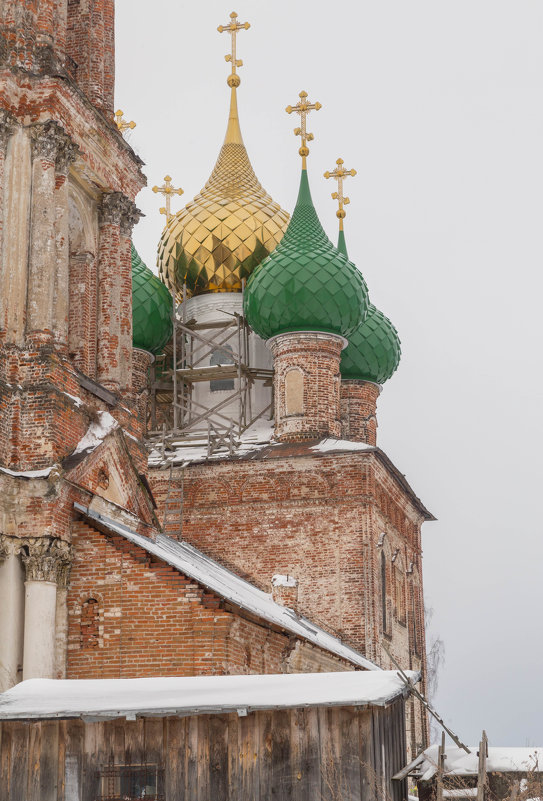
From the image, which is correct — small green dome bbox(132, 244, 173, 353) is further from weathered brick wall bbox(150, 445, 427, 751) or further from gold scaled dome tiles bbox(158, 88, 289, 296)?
weathered brick wall bbox(150, 445, 427, 751)

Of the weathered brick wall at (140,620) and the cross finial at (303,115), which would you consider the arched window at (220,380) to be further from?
the weathered brick wall at (140,620)

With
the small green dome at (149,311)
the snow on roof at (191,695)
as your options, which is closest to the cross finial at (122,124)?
the small green dome at (149,311)

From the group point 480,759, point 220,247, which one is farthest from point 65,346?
point 220,247

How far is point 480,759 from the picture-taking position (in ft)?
38.4

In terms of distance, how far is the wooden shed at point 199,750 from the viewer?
37.1 ft

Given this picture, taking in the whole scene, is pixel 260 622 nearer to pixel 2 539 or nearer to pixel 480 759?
pixel 2 539

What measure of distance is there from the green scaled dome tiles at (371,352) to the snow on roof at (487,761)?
50.2 feet

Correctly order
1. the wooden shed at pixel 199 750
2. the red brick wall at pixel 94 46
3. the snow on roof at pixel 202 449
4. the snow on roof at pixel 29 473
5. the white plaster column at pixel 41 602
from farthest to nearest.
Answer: the snow on roof at pixel 202 449 → the red brick wall at pixel 94 46 → the snow on roof at pixel 29 473 → the white plaster column at pixel 41 602 → the wooden shed at pixel 199 750

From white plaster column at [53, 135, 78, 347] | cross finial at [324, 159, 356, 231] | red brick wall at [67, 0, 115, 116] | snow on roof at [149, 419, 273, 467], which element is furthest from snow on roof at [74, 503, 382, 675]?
cross finial at [324, 159, 356, 231]

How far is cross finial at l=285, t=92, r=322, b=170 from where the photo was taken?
2847 cm

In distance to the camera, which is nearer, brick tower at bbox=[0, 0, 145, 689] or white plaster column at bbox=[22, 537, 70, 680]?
white plaster column at bbox=[22, 537, 70, 680]

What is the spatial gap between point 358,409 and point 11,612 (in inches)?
515

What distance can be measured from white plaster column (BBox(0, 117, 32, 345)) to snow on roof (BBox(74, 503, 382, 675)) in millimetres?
2319

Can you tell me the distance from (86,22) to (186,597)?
8.49m
